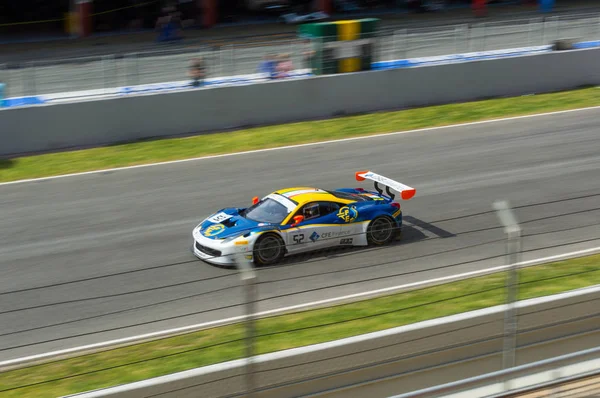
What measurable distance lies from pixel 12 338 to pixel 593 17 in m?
21.0

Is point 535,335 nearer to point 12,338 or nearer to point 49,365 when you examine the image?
point 49,365

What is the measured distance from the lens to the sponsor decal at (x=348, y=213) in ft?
42.2

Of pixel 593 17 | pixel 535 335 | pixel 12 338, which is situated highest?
pixel 593 17

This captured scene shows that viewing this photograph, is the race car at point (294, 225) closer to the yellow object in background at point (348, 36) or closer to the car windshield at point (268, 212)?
the car windshield at point (268, 212)

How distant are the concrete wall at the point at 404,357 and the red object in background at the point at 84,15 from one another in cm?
3015

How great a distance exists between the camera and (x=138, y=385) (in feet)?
20.6

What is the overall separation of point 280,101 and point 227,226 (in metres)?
9.20

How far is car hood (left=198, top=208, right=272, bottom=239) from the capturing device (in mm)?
12344

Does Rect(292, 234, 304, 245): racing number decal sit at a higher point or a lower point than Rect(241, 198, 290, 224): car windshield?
lower

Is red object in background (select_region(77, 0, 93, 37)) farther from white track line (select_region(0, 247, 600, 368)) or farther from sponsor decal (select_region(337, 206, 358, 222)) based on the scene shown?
white track line (select_region(0, 247, 600, 368))

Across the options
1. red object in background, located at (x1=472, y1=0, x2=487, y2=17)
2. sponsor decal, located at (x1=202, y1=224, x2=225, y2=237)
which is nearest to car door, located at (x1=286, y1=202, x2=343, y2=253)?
sponsor decal, located at (x1=202, y1=224, x2=225, y2=237)

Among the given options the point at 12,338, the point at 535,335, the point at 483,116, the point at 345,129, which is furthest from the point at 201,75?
the point at 535,335

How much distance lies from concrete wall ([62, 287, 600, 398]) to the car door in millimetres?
5320

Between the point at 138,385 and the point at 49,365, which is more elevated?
the point at 138,385
